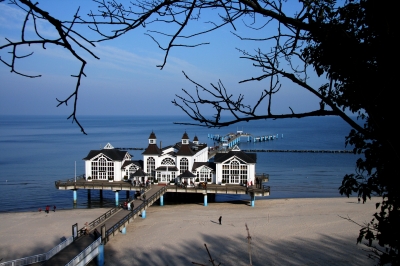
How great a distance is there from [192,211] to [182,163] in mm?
6152

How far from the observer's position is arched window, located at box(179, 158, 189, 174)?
36531mm

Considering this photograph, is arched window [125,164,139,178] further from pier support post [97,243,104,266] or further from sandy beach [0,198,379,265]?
pier support post [97,243,104,266]

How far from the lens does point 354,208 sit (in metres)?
32.2

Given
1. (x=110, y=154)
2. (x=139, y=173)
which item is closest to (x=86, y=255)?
(x=139, y=173)

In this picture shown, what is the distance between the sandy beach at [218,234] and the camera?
20.0 meters

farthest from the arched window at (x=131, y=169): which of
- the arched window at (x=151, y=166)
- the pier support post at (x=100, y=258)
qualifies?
the pier support post at (x=100, y=258)

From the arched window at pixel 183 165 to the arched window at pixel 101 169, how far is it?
250 inches

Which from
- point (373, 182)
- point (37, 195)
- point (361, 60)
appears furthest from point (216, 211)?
point (361, 60)

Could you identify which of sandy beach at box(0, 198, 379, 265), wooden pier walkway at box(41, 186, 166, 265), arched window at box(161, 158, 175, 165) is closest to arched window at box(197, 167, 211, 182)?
arched window at box(161, 158, 175, 165)

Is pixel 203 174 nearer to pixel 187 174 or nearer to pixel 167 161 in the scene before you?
pixel 187 174

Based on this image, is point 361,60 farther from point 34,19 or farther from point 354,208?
point 354,208

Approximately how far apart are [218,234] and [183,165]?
13.1 meters

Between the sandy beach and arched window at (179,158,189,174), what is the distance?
3.82 m

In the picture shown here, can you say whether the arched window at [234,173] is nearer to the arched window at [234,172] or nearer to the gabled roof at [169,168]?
the arched window at [234,172]
